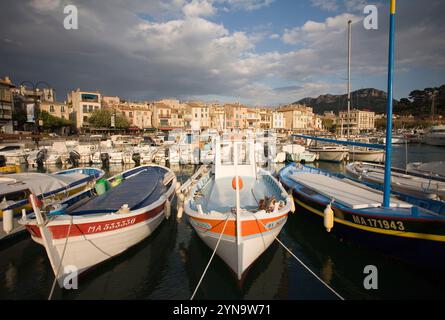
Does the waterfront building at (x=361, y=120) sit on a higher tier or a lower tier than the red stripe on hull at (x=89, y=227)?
higher

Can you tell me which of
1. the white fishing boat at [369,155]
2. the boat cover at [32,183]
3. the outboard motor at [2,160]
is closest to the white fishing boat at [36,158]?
the outboard motor at [2,160]

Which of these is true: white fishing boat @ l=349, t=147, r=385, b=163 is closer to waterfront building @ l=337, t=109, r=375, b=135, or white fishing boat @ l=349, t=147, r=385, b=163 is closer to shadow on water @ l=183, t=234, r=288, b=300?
shadow on water @ l=183, t=234, r=288, b=300

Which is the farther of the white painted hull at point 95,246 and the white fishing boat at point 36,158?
the white fishing boat at point 36,158

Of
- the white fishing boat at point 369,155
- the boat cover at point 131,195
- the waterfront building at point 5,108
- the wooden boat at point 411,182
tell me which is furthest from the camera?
the waterfront building at point 5,108

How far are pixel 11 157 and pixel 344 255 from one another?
143ft

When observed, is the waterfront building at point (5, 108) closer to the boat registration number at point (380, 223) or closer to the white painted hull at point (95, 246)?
the white painted hull at point (95, 246)

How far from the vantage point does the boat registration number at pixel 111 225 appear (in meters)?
8.42

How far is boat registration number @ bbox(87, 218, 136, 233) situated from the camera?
8422 millimetres

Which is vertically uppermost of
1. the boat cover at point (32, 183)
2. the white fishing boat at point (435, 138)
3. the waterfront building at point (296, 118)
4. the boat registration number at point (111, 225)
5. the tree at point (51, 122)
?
the waterfront building at point (296, 118)

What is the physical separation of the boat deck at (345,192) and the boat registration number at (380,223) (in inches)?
21.6

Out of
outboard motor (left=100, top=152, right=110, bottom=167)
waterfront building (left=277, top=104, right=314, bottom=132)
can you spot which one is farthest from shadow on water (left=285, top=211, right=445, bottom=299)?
waterfront building (left=277, top=104, right=314, bottom=132)

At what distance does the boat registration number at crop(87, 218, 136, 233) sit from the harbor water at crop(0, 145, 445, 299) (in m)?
1.56
